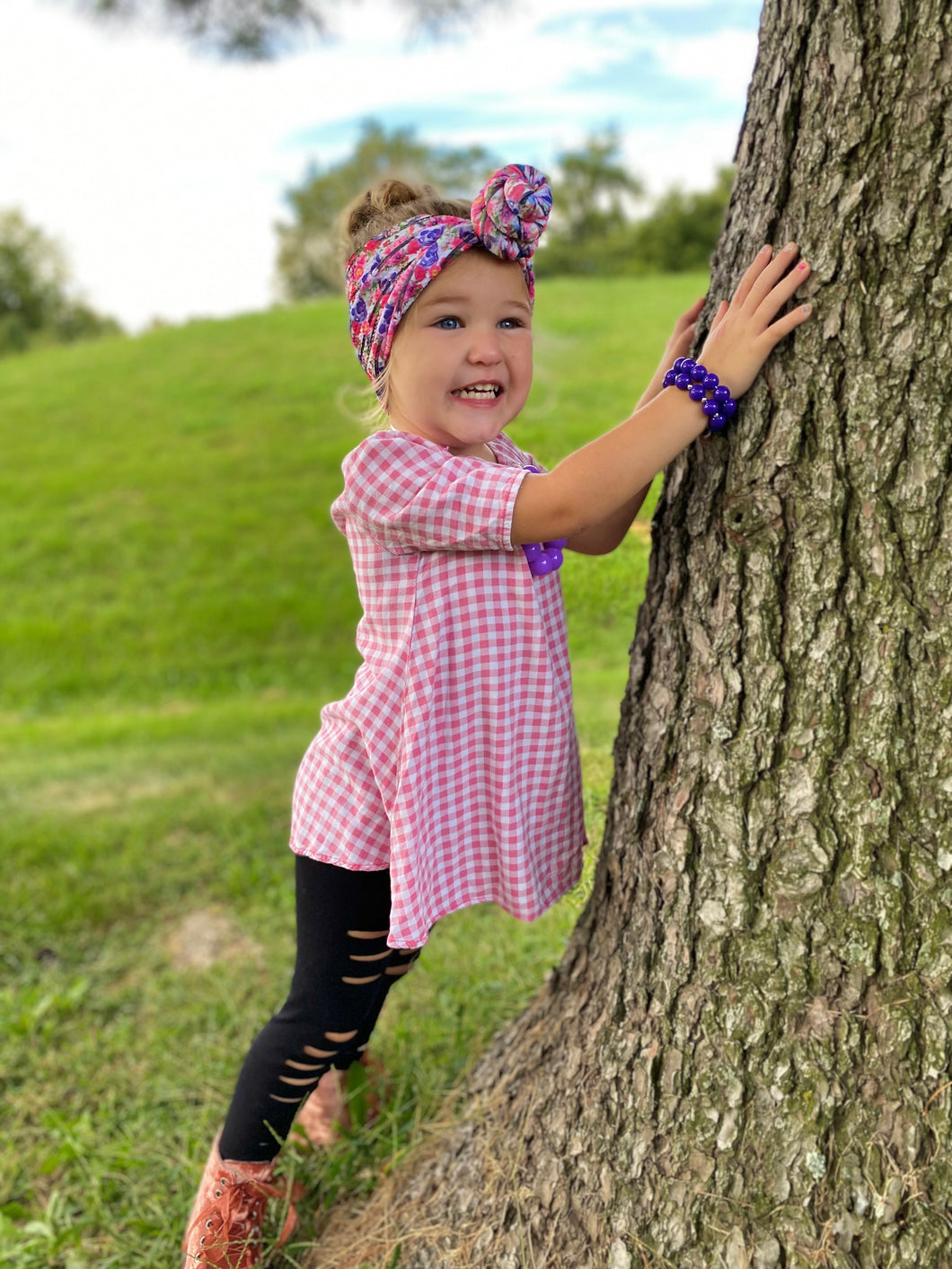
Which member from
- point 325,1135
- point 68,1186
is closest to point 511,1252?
point 325,1135

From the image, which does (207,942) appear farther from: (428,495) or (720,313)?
(720,313)

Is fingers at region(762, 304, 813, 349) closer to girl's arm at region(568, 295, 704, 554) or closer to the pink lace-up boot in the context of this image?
girl's arm at region(568, 295, 704, 554)

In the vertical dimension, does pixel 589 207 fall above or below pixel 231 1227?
above

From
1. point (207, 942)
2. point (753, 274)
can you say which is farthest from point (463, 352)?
point (207, 942)

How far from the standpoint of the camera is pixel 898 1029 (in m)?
1.33

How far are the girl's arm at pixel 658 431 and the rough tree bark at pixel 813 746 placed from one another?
0.13 ft

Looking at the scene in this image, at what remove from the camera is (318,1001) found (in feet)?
5.59

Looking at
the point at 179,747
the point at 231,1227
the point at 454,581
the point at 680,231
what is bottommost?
the point at 179,747

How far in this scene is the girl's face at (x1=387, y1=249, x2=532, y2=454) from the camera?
4.86 ft

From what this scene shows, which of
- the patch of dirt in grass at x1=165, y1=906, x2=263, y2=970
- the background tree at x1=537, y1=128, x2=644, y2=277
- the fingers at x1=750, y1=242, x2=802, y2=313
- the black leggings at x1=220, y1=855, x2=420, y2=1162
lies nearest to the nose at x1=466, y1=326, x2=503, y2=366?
the fingers at x1=750, y1=242, x2=802, y2=313

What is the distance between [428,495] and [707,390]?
0.39m

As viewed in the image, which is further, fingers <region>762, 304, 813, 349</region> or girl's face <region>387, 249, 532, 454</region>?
girl's face <region>387, 249, 532, 454</region>

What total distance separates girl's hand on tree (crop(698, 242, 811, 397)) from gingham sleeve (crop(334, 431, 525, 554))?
0.30 metres

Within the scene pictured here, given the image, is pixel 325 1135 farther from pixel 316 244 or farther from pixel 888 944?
pixel 316 244
